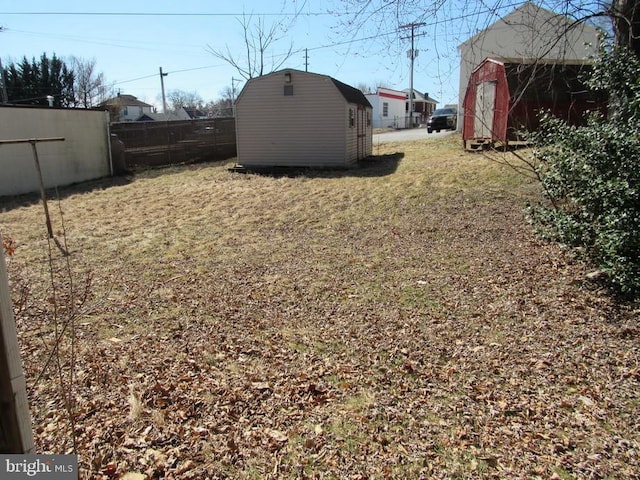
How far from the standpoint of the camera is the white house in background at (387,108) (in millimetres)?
44281

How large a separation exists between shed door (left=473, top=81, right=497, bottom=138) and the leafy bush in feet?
28.0

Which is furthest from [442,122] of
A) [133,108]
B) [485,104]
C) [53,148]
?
[133,108]

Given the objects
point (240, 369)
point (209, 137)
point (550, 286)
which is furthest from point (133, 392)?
point (209, 137)

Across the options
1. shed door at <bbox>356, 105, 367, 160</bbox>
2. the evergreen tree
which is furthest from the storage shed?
the evergreen tree

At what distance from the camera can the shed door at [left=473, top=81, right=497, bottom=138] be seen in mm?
13090

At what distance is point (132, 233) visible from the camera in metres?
7.36

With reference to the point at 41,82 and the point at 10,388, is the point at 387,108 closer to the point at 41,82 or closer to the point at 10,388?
the point at 41,82

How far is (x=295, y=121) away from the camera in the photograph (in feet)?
44.2

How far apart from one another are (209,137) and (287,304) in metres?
14.1

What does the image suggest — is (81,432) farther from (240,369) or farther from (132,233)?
(132,233)

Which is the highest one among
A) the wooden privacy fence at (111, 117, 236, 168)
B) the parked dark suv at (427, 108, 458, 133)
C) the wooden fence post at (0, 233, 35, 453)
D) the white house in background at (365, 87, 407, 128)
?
the white house in background at (365, 87, 407, 128)

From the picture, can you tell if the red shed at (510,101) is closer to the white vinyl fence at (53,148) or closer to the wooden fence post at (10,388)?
the white vinyl fence at (53,148)

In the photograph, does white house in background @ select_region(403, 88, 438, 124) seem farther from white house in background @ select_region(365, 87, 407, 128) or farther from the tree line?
the tree line

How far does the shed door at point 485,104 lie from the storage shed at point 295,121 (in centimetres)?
384
